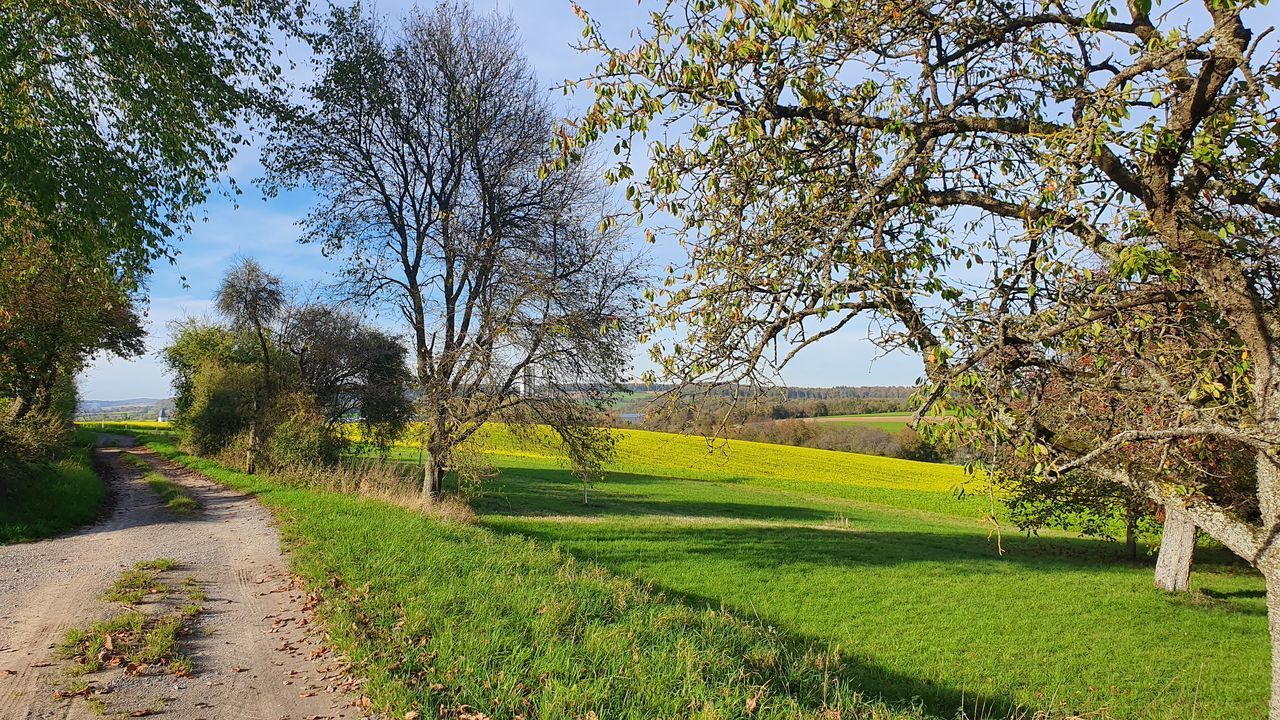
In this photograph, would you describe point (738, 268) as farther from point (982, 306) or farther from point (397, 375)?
point (397, 375)

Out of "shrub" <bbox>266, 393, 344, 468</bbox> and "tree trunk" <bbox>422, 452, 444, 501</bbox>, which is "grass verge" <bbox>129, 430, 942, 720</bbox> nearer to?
"tree trunk" <bbox>422, 452, 444, 501</bbox>

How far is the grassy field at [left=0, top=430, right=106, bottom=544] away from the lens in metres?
10.8

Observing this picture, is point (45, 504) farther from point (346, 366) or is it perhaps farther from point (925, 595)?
point (346, 366)

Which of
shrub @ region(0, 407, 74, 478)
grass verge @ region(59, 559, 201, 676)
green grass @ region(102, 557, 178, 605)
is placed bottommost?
green grass @ region(102, 557, 178, 605)

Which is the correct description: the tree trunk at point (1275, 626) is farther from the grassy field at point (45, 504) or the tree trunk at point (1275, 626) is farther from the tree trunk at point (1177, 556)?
the grassy field at point (45, 504)

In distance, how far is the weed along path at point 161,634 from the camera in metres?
4.61

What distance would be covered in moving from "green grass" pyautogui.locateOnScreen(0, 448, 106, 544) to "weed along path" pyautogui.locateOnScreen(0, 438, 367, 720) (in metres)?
0.85

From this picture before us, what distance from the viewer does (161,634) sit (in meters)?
5.73

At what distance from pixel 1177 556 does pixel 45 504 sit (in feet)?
76.0

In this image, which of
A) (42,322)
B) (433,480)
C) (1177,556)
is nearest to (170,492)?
(42,322)

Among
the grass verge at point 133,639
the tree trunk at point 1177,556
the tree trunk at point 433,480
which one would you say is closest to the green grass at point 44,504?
the grass verge at point 133,639

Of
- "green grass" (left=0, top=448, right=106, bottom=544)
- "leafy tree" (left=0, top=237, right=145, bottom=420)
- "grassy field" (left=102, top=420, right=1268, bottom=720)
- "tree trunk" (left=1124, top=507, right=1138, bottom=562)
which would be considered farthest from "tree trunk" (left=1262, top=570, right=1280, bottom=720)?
"leafy tree" (left=0, top=237, right=145, bottom=420)

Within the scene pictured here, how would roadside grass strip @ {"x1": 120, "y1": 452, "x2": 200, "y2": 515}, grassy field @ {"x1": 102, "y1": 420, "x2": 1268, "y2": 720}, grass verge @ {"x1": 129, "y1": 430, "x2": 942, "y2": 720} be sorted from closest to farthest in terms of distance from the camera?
grass verge @ {"x1": 129, "y1": 430, "x2": 942, "y2": 720} → grassy field @ {"x1": 102, "y1": 420, "x2": 1268, "y2": 720} → roadside grass strip @ {"x1": 120, "y1": 452, "x2": 200, "y2": 515}

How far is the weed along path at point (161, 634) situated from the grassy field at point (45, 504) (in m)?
0.84
